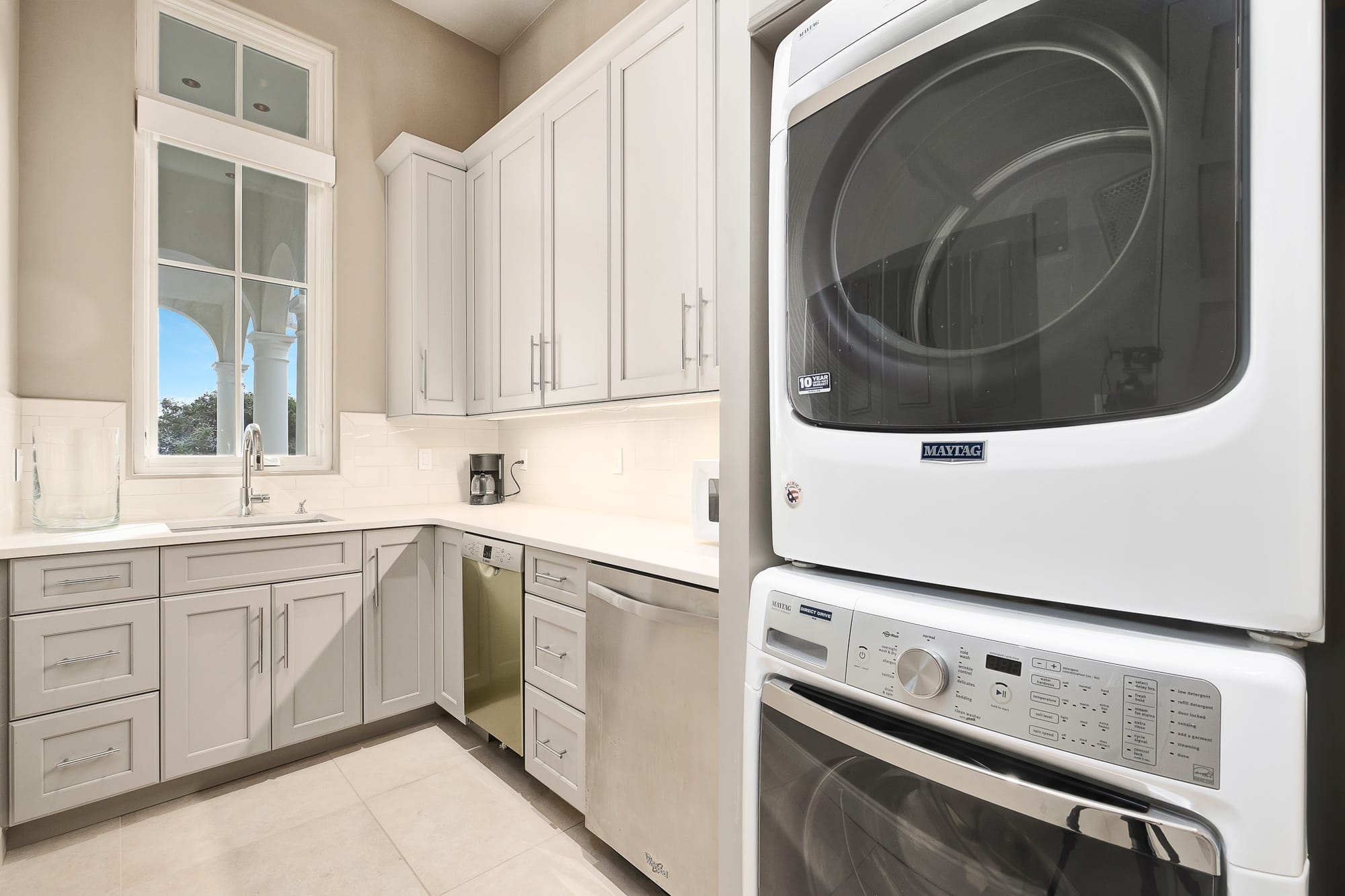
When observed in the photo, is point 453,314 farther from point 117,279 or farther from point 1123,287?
point 1123,287

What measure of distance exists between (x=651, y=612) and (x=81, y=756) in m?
1.84

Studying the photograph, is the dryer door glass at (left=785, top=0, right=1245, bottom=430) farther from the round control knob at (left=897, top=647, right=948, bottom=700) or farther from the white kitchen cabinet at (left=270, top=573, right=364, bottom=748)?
the white kitchen cabinet at (left=270, top=573, right=364, bottom=748)

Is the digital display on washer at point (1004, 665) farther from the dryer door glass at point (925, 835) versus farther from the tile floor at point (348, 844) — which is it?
the tile floor at point (348, 844)

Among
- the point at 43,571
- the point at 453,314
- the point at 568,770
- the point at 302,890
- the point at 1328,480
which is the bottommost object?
the point at 302,890

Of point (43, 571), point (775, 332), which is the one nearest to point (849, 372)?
point (775, 332)

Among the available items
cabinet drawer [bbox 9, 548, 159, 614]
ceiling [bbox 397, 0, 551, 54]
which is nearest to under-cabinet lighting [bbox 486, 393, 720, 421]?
cabinet drawer [bbox 9, 548, 159, 614]

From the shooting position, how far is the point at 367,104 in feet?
10.1

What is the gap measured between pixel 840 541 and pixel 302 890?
5.79 feet

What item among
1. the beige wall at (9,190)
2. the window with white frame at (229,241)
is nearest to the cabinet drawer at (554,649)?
the window with white frame at (229,241)

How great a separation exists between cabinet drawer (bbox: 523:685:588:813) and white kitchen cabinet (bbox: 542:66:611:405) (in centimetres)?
102

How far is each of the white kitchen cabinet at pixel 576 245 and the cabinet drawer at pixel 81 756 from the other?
66.0 inches

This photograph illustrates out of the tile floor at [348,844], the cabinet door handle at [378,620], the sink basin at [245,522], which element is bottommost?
the tile floor at [348,844]

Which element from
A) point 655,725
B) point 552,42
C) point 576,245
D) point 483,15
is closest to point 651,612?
point 655,725

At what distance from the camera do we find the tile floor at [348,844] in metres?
1.67
